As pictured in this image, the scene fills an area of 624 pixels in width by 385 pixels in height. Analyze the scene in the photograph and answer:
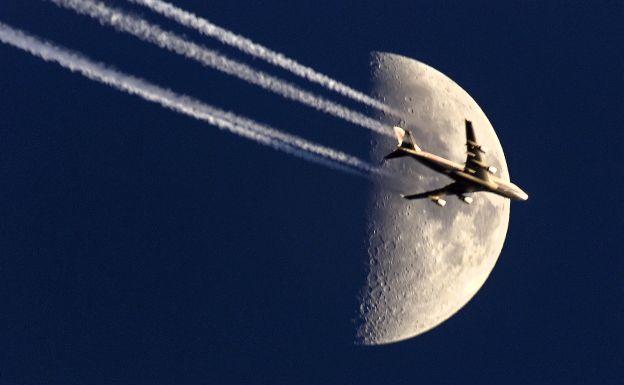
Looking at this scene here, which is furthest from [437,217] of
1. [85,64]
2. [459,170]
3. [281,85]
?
[85,64]

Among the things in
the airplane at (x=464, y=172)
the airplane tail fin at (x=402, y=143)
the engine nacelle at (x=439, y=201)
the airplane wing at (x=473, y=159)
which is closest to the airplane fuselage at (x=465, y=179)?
the airplane at (x=464, y=172)

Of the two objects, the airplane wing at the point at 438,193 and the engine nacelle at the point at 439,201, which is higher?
the airplane wing at the point at 438,193

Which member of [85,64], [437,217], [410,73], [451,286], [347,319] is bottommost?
[347,319]

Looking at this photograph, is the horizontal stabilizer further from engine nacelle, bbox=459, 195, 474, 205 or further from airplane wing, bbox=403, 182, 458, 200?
engine nacelle, bbox=459, 195, 474, 205

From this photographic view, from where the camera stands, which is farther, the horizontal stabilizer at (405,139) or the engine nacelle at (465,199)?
the engine nacelle at (465,199)

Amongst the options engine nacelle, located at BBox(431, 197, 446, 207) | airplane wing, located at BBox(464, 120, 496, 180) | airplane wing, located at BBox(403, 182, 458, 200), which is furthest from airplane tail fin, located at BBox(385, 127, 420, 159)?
airplane wing, located at BBox(464, 120, 496, 180)

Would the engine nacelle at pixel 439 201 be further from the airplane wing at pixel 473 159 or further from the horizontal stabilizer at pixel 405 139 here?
the horizontal stabilizer at pixel 405 139

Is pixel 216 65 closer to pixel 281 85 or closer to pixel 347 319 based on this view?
pixel 281 85

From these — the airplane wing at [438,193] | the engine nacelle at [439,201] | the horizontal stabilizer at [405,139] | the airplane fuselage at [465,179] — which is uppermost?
the horizontal stabilizer at [405,139]
